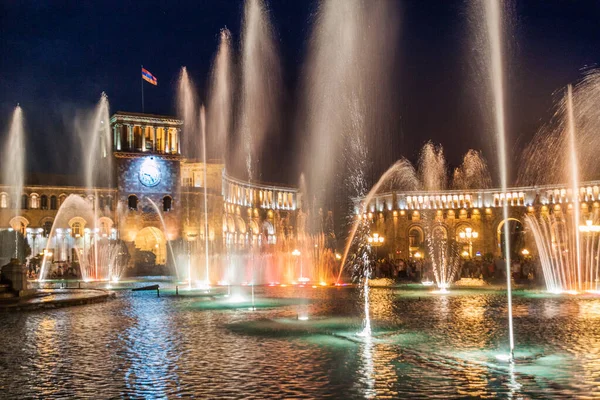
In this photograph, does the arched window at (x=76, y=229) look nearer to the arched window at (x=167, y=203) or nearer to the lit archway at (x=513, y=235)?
the arched window at (x=167, y=203)

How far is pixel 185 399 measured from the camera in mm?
7738

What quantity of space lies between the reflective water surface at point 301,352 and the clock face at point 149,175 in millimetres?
44686

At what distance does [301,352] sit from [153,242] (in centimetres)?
5463

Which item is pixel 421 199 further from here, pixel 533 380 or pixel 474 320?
Answer: pixel 533 380

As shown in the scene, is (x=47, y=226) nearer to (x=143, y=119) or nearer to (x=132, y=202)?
(x=132, y=202)

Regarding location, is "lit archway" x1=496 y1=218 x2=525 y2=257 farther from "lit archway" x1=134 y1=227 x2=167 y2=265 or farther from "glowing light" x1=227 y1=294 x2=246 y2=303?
"glowing light" x1=227 y1=294 x2=246 y2=303

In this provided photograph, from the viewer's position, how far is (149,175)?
62.9m

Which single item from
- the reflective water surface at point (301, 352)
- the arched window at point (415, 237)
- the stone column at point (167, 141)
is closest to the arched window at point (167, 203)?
the stone column at point (167, 141)

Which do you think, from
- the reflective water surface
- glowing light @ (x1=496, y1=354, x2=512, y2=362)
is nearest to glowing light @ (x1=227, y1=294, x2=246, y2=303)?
the reflective water surface

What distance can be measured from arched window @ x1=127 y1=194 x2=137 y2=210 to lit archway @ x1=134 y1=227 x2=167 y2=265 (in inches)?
95.8

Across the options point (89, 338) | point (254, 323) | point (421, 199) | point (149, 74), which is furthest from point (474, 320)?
point (421, 199)

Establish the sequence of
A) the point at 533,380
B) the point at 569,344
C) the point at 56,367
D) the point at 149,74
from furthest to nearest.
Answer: the point at 149,74, the point at 569,344, the point at 56,367, the point at 533,380

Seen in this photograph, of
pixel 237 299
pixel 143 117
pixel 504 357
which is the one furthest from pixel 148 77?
pixel 504 357

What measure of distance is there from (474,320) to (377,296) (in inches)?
310
